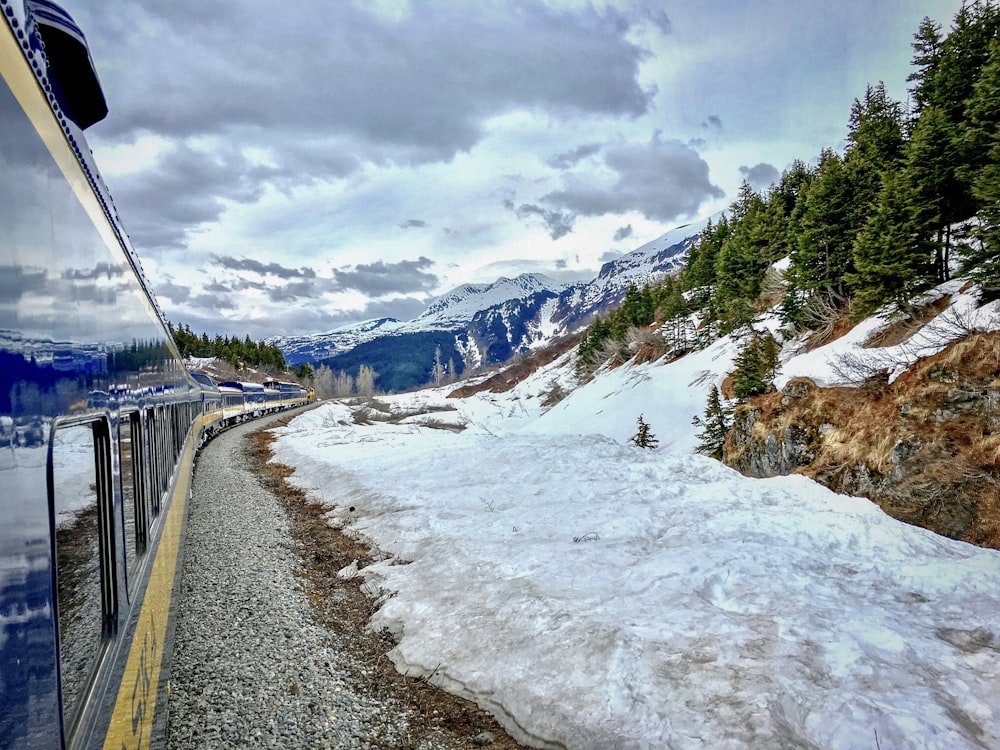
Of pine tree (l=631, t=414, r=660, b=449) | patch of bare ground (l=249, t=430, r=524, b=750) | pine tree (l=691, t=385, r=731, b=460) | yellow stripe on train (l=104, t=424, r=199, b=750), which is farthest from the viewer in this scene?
pine tree (l=631, t=414, r=660, b=449)

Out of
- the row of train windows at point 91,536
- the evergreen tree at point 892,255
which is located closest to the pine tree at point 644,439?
the evergreen tree at point 892,255

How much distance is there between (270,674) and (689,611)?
14.9ft

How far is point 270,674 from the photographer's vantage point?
525cm

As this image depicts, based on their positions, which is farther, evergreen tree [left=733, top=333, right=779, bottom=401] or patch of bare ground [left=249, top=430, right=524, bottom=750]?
evergreen tree [left=733, top=333, right=779, bottom=401]

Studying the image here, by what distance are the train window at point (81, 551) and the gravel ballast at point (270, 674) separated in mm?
2061

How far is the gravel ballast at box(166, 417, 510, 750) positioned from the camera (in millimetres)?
4465

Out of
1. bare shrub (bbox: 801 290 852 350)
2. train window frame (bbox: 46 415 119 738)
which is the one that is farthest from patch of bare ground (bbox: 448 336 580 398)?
train window frame (bbox: 46 415 119 738)

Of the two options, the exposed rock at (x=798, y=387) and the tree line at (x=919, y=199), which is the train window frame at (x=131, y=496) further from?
the tree line at (x=919, y=199)

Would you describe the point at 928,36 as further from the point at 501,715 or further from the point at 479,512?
the point at 501,715

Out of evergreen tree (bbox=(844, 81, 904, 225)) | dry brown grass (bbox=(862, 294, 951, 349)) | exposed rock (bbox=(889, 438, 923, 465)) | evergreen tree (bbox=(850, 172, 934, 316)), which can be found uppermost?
evergreen tree (bbox=(844, 81, 904, 225))

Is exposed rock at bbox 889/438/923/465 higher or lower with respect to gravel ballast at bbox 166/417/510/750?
higher

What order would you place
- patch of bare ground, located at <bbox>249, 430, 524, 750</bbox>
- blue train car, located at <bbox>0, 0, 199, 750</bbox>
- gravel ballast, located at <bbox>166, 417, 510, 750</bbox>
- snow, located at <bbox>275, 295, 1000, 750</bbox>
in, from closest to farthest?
→ blue train car, located at <bbox>0, 0, 199, 750</bbox> → snow, located at <bbox>275, 295, 1000, 750</bbox> → gravel ballast, located at <bbox>166, 417, 510, 750</bbox> → patch of bare ground, located at <bbox>249, 430, 524, 750</bbox>

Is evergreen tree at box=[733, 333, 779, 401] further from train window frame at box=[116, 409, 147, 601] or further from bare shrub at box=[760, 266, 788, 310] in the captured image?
train window frame at box=[116, 409, 147, 601]

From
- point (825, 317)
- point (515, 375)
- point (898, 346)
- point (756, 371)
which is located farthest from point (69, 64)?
point (515, 375)
